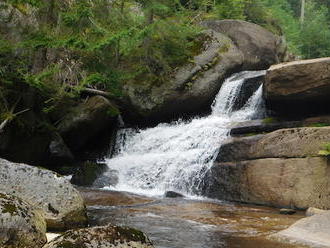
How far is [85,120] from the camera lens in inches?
791

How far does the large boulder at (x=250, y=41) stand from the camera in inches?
933

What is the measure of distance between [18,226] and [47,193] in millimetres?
3259

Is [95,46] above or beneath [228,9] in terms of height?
beneath

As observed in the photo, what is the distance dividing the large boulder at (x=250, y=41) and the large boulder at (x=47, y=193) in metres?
15.0

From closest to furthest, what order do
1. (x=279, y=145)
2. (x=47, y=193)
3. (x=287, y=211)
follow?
(x=47, y=193) → (x=287, y=211) → (x=279, y=145)

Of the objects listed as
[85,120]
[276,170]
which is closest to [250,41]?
[85,120]

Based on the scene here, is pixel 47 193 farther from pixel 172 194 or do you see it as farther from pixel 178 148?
pixel 178 148

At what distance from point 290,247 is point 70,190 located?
452cm

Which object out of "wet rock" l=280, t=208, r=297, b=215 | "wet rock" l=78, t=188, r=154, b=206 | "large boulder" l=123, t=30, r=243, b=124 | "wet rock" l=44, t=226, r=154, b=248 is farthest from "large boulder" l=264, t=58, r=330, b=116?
"wet rock" l=44, t=226, r=154, b=248

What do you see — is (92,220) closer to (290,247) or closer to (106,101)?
(290,247)

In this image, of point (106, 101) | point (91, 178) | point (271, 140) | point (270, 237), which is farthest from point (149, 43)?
point (270, 237)

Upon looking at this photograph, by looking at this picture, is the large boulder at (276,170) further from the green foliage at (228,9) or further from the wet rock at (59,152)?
the green foliage at (228,9)

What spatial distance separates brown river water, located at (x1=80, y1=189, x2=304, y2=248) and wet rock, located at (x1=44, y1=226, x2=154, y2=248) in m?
3.12

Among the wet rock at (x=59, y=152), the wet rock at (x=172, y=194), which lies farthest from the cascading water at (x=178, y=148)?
the wet rock at (x=59, y=152)
